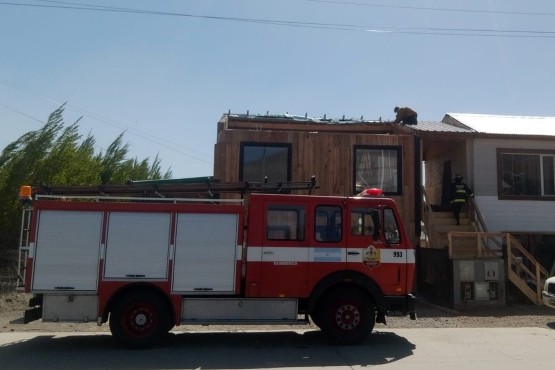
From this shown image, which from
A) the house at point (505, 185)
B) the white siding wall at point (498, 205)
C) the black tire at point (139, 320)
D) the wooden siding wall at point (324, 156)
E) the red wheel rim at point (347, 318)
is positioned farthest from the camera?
the white siding wall at point (498, 205)

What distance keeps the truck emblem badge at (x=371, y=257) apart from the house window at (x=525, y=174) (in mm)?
9610

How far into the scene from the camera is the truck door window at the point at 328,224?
31.8 feet

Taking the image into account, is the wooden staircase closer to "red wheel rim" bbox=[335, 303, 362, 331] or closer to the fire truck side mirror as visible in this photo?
"red wheel rim" bbox=[335, 303, 362, 331]

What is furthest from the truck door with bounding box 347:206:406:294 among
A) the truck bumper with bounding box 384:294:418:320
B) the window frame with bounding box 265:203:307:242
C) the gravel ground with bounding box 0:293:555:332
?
the gravel ground with bounding box 0:293:555:332

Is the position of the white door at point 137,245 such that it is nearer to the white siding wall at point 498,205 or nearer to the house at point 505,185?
the house at point 505,185

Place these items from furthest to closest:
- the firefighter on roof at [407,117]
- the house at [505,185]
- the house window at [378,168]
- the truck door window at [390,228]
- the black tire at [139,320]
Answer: the firefighter on roof at [407,117]
the house at [505,185]
the house window at [378,168]
the truck door window at [390,228]
the black tire at [139,320]

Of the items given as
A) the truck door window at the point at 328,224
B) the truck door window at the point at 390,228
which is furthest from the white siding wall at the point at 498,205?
the truck door window at the point at 328,224

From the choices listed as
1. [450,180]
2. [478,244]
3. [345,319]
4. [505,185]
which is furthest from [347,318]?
[450,180]

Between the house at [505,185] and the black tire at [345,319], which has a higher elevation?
the house at [505,185]

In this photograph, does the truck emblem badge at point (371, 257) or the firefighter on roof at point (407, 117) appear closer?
the truck emblem badge at point (371, 257)

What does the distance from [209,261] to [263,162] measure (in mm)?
6941

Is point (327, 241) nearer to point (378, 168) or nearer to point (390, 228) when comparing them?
point (390, 228)

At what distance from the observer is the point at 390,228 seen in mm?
9875

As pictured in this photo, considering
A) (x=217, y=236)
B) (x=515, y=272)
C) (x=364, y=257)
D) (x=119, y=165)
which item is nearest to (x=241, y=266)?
(x=217, y=236)
